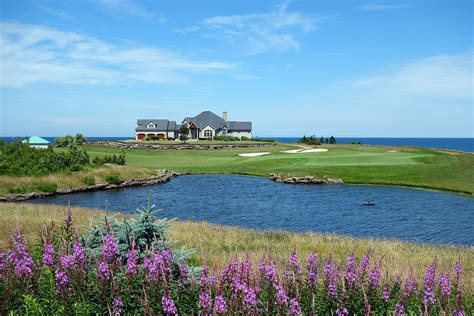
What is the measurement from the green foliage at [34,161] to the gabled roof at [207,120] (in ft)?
233

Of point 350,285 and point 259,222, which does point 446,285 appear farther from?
point 259,222

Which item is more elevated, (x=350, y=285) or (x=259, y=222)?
(x=350, y=285)

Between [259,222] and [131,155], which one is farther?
[131,155]

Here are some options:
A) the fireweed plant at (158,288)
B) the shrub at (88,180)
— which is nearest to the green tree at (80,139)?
the shrub at (88,180)

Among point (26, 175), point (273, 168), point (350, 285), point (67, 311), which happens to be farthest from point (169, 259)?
point (273, 168)

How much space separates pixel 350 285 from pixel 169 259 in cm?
314

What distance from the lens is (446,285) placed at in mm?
6809

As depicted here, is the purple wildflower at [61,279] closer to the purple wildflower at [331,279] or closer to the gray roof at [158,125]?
the purple wildflower at [331,279]

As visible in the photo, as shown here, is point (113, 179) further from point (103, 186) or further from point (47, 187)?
point (47, 187)

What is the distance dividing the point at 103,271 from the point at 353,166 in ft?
177

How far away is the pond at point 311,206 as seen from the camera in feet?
93.0

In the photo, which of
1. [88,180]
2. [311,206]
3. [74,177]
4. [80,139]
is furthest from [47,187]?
[80,139]

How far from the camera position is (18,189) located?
40219 millimetres

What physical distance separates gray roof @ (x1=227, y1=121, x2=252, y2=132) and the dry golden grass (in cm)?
7677
